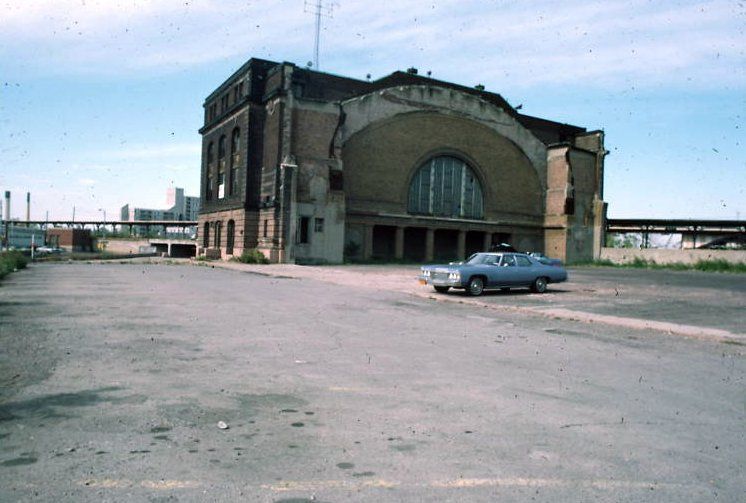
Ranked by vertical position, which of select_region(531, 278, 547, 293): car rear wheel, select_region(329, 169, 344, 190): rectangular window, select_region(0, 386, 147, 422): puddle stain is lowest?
select_region(0, 386, 147, 422): puddle stain

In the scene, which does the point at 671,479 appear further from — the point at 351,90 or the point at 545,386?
the point at 351,90

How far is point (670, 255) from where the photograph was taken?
48594 mm

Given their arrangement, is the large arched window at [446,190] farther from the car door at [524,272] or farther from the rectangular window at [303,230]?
the car door at [524,272]

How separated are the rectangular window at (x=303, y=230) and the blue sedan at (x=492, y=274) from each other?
2183 cm

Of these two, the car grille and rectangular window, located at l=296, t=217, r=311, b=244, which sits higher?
rectangular window, located at l=296, t=217, r=311, b=244

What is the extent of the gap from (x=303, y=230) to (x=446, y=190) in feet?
47.3

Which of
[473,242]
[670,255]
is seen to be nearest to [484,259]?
[473,242]

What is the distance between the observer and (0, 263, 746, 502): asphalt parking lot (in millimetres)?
3988

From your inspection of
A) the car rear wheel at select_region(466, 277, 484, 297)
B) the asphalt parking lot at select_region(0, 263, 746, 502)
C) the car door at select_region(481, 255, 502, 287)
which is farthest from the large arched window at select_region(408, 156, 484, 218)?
the asphalt parking lot at select_region(0, 263, 746, 502)

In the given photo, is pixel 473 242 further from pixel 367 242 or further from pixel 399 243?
pixel 367 242

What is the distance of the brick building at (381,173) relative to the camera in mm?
41500

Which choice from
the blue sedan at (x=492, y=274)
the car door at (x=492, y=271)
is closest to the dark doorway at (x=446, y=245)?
the blue sedan at (x=492, y=274)

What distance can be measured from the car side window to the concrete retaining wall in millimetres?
30791

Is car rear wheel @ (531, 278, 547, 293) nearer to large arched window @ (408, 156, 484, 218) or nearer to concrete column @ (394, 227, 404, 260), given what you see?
concrete column @ (394, 227, 404, 260)
